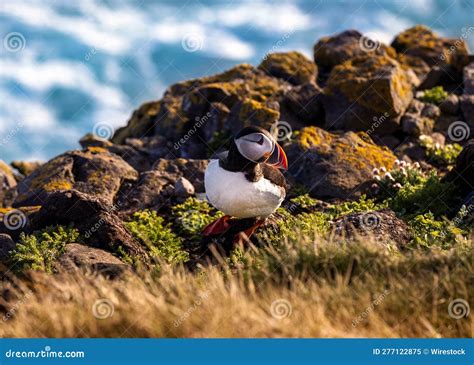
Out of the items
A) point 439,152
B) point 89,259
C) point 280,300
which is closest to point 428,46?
point 439,152

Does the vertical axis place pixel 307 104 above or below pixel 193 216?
above

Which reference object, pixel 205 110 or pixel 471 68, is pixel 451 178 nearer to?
pixel 205 110

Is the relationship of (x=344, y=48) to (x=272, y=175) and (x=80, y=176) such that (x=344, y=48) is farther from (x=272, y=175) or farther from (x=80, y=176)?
(x=272, y=175)

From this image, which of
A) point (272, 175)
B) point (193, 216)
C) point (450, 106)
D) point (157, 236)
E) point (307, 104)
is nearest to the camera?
point (272, 175)

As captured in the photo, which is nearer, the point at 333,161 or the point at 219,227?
the point at 219,227

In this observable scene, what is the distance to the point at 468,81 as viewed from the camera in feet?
72.3

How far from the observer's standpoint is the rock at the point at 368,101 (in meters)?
18.5

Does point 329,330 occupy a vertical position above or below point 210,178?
below

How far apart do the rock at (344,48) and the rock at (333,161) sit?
25.8ft

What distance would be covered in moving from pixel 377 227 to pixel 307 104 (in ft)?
30.9

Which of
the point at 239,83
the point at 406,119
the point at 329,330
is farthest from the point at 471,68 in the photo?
the point at 329,330

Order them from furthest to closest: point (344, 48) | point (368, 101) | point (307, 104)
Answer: point (344, 48) → point (307, 104) → point (368, 101)

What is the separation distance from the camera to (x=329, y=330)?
23.4 ft

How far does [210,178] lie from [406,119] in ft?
31.5
